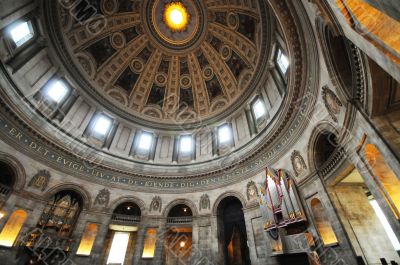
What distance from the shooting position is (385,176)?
717cm

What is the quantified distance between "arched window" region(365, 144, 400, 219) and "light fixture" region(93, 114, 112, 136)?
20.8m

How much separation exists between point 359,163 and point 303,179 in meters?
4.01

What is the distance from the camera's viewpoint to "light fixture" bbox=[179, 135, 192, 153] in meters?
22.5

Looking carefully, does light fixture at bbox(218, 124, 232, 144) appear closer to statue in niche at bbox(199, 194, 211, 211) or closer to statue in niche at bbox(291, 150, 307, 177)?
statue in niche at bbox(199, 194, 211, 211)

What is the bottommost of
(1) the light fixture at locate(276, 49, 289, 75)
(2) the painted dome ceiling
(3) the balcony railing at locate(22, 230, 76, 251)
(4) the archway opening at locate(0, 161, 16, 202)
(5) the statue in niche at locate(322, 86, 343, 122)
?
(3) the balcony railing at locate(22, 230, 76, 251)

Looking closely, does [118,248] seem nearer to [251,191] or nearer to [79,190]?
[79,190]

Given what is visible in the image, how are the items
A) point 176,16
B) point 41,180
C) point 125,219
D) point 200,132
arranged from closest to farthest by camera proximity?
point 41,180 < point 125,219 < point 200,132 < point 176,16

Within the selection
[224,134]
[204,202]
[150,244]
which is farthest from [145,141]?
[150,244]

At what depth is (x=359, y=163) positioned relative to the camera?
26.0 ft

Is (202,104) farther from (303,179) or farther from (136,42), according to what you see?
(303,179)

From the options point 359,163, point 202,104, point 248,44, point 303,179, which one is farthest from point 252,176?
point 248,44

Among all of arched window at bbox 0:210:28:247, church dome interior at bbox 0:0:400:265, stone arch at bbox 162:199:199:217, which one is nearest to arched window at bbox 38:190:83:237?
church dome interior at bbox 0:0:400:265

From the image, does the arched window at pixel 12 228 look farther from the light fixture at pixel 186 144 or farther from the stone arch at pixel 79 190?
the light fixture at pixel 186 144

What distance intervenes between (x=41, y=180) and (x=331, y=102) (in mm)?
18839
